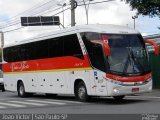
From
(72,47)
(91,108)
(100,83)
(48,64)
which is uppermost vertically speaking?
(72,47)

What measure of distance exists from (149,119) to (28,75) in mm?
14886

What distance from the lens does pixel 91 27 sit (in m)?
21.3

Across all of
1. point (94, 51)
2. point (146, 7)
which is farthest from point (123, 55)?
point (146, 7)

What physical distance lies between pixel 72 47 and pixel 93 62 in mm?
1952

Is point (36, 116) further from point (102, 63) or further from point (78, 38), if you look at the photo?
point (78, 38)

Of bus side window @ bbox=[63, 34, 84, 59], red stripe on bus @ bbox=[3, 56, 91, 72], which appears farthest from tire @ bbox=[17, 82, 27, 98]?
bus side window @ bbox=[63, 34, 84, 59]

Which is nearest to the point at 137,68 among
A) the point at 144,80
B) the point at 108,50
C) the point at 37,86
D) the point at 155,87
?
the point at 144,80

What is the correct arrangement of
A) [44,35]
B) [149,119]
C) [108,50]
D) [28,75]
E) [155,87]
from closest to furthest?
1. [149,119]
2. [108,50]
3. [44,35]
4. [28,75]
5. [155,87]

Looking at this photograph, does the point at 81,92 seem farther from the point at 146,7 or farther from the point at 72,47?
the point at 146,7

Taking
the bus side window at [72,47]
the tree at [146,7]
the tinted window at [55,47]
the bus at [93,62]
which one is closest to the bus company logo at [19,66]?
the bus at [93,62]

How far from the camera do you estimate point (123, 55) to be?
20.2 metres

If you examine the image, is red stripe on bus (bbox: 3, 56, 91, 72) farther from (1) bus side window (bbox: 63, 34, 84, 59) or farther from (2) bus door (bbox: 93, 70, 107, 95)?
(2) bus door (bbox: 93, 70, 107, 95)

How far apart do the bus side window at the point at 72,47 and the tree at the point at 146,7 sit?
516cm

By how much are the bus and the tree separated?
15.1ft
